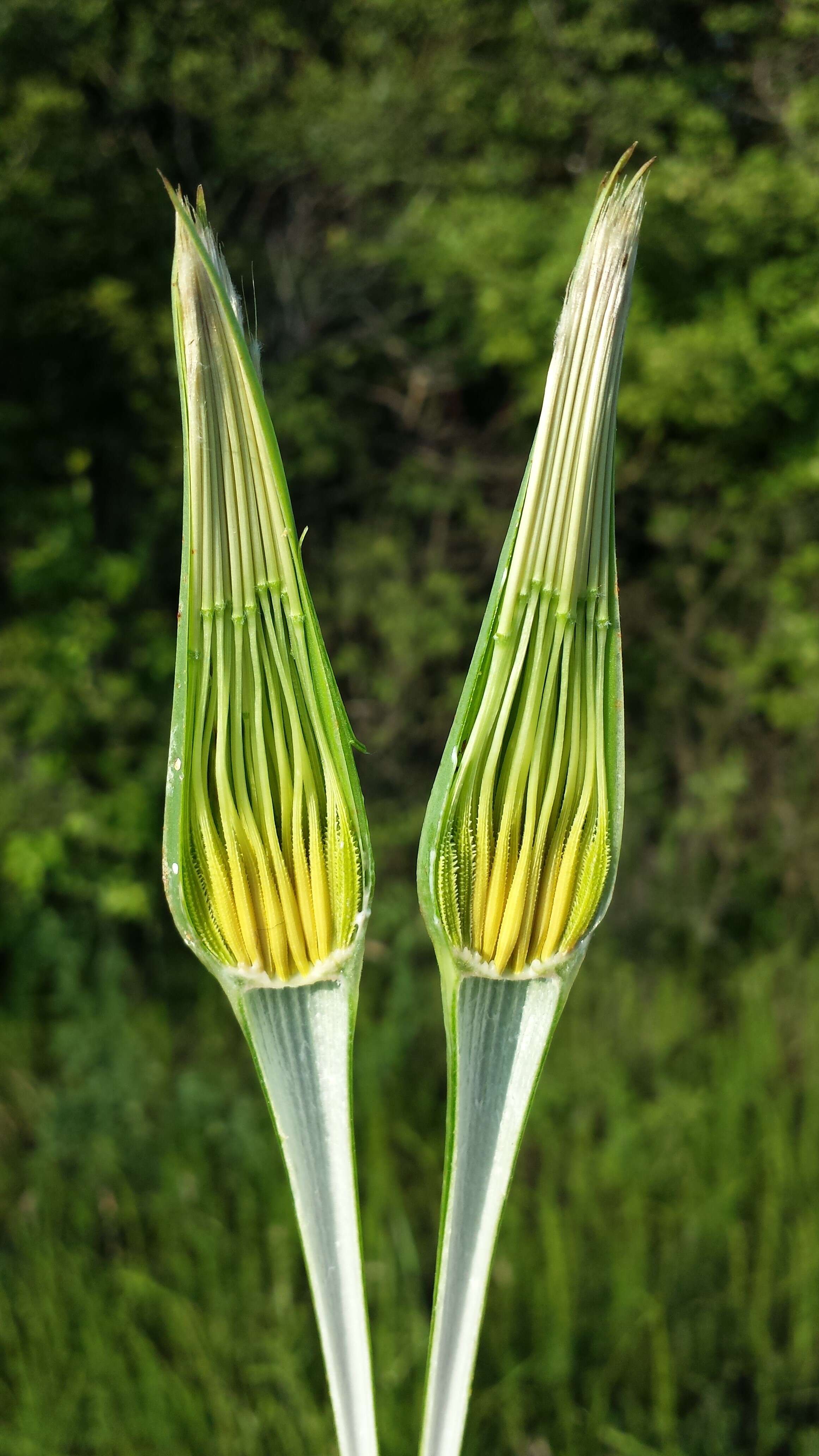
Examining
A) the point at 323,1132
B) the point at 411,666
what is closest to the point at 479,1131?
the point at 323,1132

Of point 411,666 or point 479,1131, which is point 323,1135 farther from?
point 411,666

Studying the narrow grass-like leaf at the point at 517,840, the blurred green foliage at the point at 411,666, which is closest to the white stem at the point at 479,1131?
the narrow grass-like leaf at the point at 517,840

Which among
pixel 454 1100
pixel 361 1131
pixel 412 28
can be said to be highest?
pixel 412 28

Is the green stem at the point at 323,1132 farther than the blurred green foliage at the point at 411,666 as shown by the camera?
No

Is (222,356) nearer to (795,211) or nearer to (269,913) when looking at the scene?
(269,913)

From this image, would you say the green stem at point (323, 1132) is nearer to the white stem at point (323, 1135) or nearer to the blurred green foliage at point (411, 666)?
the white stem at point (323, 1135)

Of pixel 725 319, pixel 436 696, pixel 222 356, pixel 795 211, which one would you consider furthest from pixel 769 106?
pixel 222 356

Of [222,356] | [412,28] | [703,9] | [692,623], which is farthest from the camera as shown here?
[692,623]
